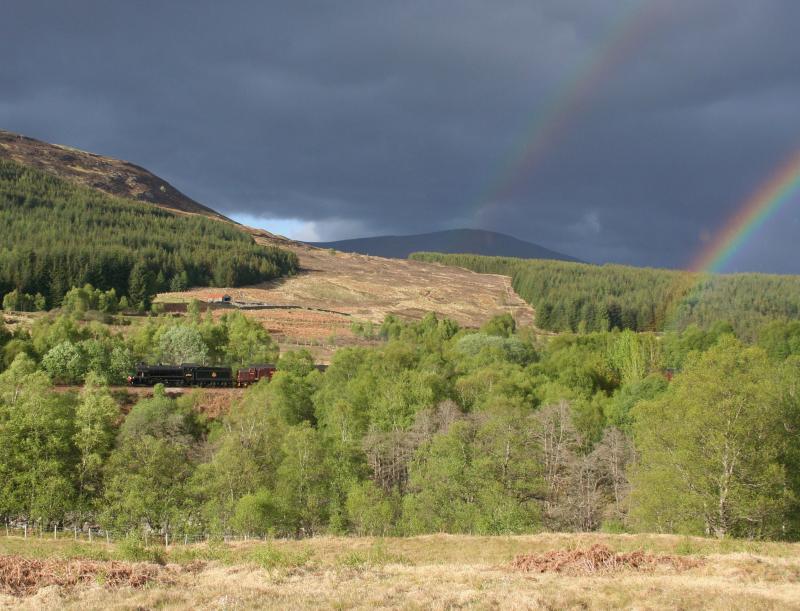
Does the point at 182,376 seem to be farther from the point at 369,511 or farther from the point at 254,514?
the point at 369,511

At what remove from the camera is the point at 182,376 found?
288 ft

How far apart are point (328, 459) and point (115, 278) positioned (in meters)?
146

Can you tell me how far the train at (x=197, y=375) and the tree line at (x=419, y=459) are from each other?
10450 mm

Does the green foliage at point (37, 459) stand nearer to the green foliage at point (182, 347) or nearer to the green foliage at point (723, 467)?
the green foliage at point (182, 347)

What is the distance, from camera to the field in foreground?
59.1ft

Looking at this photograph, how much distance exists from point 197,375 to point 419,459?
1853 inches

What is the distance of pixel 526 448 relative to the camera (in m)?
48.7

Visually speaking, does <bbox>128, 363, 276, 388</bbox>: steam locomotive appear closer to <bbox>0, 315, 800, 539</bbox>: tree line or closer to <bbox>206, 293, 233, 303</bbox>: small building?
<bbox>0, 315, 800, 539</bbox>: tree line

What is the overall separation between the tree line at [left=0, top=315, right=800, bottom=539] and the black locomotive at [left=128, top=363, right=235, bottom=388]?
10.2 meters

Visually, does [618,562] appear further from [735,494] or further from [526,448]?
[526,448]

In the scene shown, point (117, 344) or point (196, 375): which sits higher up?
point (117, 344)

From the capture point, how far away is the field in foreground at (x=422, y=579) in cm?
1802

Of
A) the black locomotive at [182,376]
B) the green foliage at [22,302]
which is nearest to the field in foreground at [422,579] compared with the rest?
the black locomotive at [182,376]

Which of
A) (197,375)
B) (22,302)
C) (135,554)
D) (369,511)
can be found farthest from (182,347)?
(135,554)
